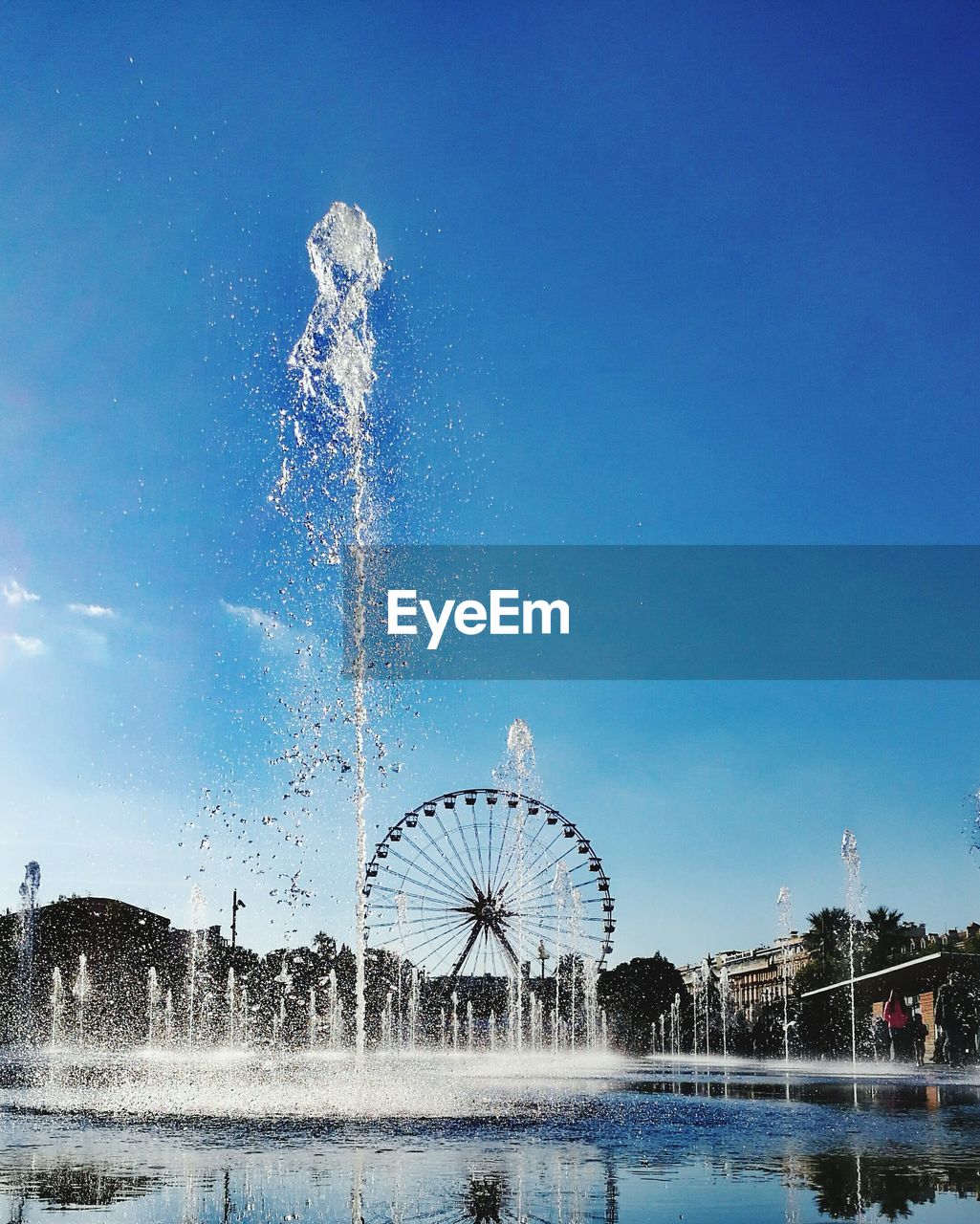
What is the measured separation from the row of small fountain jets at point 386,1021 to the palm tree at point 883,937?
15.8 m

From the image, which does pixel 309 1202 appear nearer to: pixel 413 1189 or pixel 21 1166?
pixel 413 1189

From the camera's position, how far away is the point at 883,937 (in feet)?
211

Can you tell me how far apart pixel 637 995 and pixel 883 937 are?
939 inches

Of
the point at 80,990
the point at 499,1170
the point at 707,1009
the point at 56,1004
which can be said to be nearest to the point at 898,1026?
the point at 707,1009

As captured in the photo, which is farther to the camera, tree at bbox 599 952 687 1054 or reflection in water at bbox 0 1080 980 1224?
tree at bbox 599 952 687 1054

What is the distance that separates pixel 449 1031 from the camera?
7400 cm

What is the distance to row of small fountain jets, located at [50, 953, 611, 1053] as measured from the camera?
61375mm

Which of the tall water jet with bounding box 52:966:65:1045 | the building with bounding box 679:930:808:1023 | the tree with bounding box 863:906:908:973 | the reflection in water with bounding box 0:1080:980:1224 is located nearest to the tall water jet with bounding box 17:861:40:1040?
the tall water jet with bounding box 52:966:65:1045

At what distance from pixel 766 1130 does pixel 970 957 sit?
28.0 m

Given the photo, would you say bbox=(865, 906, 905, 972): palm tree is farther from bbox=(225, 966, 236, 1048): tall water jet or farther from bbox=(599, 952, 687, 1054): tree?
bbox=(225, 966, 236, 1048): tall water jet

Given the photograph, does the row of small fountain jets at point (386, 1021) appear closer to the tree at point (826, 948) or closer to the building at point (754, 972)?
the tree at point (826, 948)

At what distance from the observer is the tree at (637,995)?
82500mm

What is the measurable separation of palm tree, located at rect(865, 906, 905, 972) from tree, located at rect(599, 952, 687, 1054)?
865 inches

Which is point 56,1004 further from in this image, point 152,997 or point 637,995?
point 637,995
